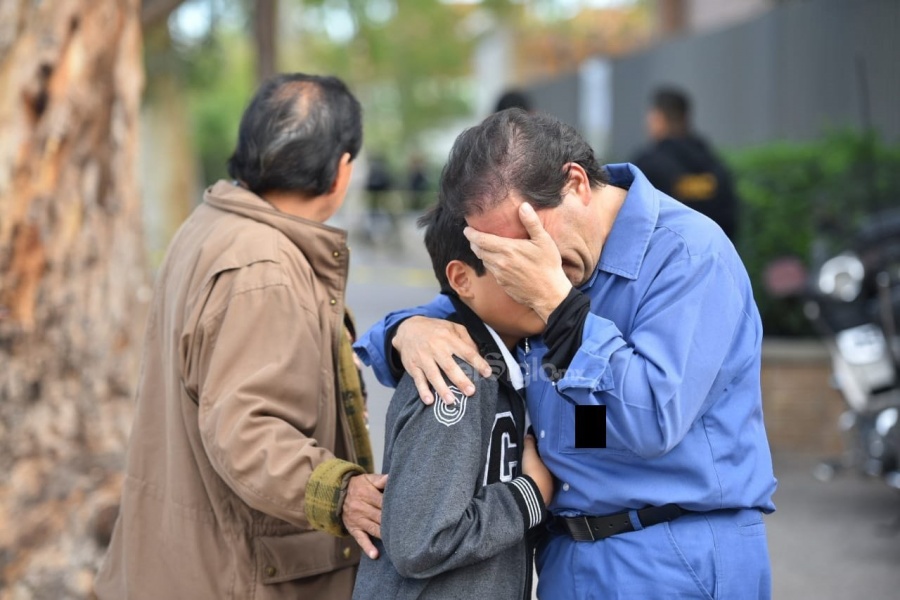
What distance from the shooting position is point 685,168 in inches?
301

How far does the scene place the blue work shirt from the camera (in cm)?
211

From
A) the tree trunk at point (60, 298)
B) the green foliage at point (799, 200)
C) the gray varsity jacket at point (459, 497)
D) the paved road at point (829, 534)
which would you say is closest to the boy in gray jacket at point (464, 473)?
the gray varsity jacket at point (459, 497)

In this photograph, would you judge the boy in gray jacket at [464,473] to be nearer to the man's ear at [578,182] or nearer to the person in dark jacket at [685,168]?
the man's ear at [578,182]

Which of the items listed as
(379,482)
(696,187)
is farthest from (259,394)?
(696,187)

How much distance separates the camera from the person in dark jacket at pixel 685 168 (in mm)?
7535

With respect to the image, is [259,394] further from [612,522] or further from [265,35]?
[265,35]

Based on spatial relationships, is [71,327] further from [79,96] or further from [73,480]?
[79,96]

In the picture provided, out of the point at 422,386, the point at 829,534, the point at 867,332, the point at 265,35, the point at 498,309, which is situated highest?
the point at 265,35

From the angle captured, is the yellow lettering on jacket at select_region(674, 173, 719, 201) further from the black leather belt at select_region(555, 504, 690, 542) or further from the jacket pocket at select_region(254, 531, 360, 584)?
the black leather belt at select_region(555, 504, 690, 542)

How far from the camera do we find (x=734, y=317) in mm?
2232

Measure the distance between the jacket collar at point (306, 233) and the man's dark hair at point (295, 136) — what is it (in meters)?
0.08

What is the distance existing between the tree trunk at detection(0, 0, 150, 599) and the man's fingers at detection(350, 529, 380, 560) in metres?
2.37

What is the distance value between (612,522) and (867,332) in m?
4.45

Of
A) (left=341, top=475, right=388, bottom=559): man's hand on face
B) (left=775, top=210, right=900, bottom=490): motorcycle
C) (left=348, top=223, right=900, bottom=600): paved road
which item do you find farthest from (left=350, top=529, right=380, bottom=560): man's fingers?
(left=775, top=210, right=900, bottom=490): motorcycle
